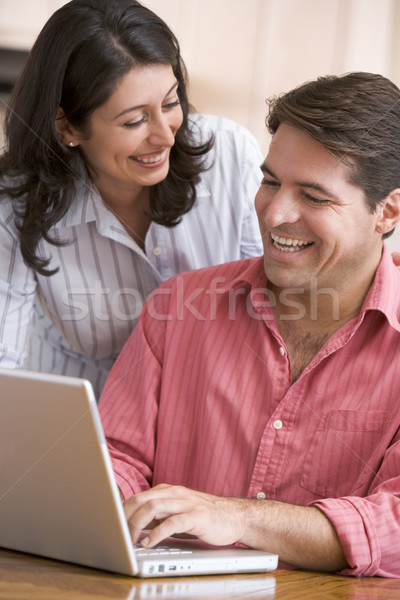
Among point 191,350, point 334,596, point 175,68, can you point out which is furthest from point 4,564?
point 175,68

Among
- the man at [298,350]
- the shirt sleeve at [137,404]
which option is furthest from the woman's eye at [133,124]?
the shirt sleeve at [137,404]

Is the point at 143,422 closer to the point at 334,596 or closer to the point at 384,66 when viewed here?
the point at 334,596

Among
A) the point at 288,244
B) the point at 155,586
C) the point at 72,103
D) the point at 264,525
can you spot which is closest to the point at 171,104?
the point at 72,103

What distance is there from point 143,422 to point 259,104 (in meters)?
1.92

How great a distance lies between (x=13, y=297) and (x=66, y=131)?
16.8 inches

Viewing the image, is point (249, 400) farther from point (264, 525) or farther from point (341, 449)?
point (264, 525)

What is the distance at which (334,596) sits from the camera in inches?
40.3

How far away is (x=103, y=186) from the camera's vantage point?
6.20 feet

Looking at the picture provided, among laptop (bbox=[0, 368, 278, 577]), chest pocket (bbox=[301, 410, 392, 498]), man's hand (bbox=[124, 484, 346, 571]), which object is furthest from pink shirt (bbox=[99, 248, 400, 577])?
laptop (bbox=[0, 368, 278, 577])

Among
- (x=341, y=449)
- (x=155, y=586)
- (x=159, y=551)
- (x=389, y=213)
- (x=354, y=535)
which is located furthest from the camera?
(x=389, y=213)

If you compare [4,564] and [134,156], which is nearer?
[4,564]

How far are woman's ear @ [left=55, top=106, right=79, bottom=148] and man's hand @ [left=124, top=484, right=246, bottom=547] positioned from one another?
0.91m

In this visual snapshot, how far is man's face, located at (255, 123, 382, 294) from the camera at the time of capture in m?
1.44

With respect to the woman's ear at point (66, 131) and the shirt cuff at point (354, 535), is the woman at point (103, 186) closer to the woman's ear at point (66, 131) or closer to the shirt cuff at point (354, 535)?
the woman's ear at point (66, 131)
